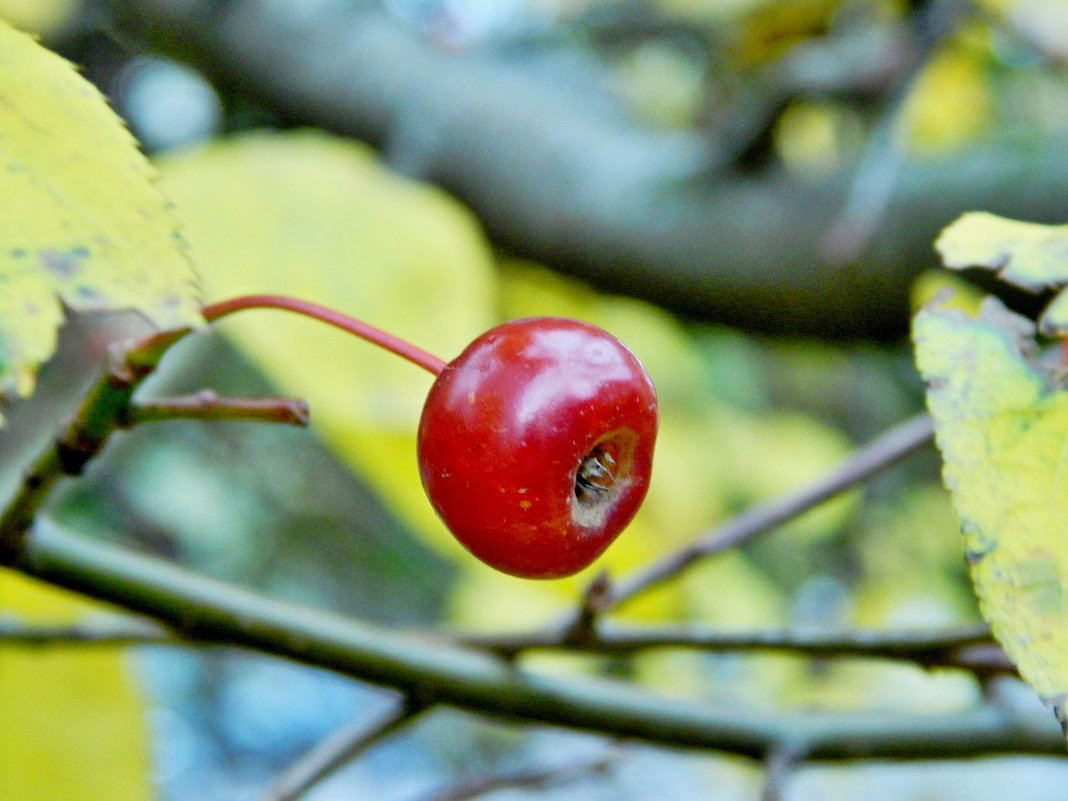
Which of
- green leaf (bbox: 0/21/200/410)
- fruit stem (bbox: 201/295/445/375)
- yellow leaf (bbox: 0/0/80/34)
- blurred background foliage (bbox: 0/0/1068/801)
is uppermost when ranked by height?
green leaf (bbox: 0/21/200/410)

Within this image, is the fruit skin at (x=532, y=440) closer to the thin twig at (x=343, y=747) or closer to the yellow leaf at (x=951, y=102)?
the thin twig at (x=343, y=747)

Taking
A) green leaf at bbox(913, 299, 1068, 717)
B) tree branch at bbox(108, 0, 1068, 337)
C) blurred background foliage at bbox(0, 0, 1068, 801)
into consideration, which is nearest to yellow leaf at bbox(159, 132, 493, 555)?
blurred background foliage at bbox(0, 0, 1068, 801)

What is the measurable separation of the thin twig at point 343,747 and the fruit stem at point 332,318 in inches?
6.8

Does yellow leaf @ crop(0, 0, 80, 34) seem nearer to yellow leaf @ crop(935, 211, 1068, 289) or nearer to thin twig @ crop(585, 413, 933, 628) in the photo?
thin twig @ crop(585, 413, 933, 628)

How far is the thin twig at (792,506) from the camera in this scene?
490 mm

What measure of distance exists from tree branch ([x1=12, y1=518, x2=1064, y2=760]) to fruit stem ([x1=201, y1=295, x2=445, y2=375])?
0.12 meters

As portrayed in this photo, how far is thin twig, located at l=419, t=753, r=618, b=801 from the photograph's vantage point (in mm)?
490

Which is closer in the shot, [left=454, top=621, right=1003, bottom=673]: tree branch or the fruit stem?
the fruit stem

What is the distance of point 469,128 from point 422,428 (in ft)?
3.36

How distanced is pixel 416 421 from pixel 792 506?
0.74 ft

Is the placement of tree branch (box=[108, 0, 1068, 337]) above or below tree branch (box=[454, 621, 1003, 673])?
below

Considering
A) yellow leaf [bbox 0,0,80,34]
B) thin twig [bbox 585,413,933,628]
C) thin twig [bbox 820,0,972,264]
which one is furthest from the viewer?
yellow leaf [bbox 0,0,80,34]

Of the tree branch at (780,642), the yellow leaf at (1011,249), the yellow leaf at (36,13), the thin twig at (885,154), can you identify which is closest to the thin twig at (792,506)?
the tree branch at (780,642)

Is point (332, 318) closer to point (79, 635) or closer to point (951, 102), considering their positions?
point (79, 635)
